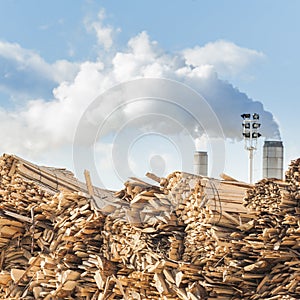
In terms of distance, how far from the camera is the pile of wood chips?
3.80 meters

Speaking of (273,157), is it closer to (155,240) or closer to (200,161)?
(200,161)

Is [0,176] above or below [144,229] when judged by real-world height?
above

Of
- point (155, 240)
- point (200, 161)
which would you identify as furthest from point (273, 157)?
point (155, 240)

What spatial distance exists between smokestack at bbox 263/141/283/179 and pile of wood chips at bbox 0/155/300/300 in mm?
1841

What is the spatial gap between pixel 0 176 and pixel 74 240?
4.46ft

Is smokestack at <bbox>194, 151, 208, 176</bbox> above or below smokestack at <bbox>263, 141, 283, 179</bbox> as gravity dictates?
below

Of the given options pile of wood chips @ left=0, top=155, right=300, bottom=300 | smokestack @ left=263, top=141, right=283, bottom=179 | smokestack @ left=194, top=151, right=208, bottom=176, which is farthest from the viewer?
smokestack @ left=263, top=141, right=283, bottom=179

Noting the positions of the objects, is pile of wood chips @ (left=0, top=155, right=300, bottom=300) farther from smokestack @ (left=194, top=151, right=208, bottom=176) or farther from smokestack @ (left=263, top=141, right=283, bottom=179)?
smokestack @ (left=263, top=141, right=283, bottom=179)

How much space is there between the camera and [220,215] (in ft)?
13.2

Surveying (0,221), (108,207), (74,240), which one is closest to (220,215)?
(108,207)

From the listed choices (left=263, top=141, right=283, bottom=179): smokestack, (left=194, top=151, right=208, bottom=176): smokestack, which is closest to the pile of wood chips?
(left=194, top=151, right=208, bottom=176): smokestack

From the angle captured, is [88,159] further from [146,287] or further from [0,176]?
[0,176]

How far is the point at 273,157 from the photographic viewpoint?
606 centimetres

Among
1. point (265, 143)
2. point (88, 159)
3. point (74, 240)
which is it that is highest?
point (265, 143)
